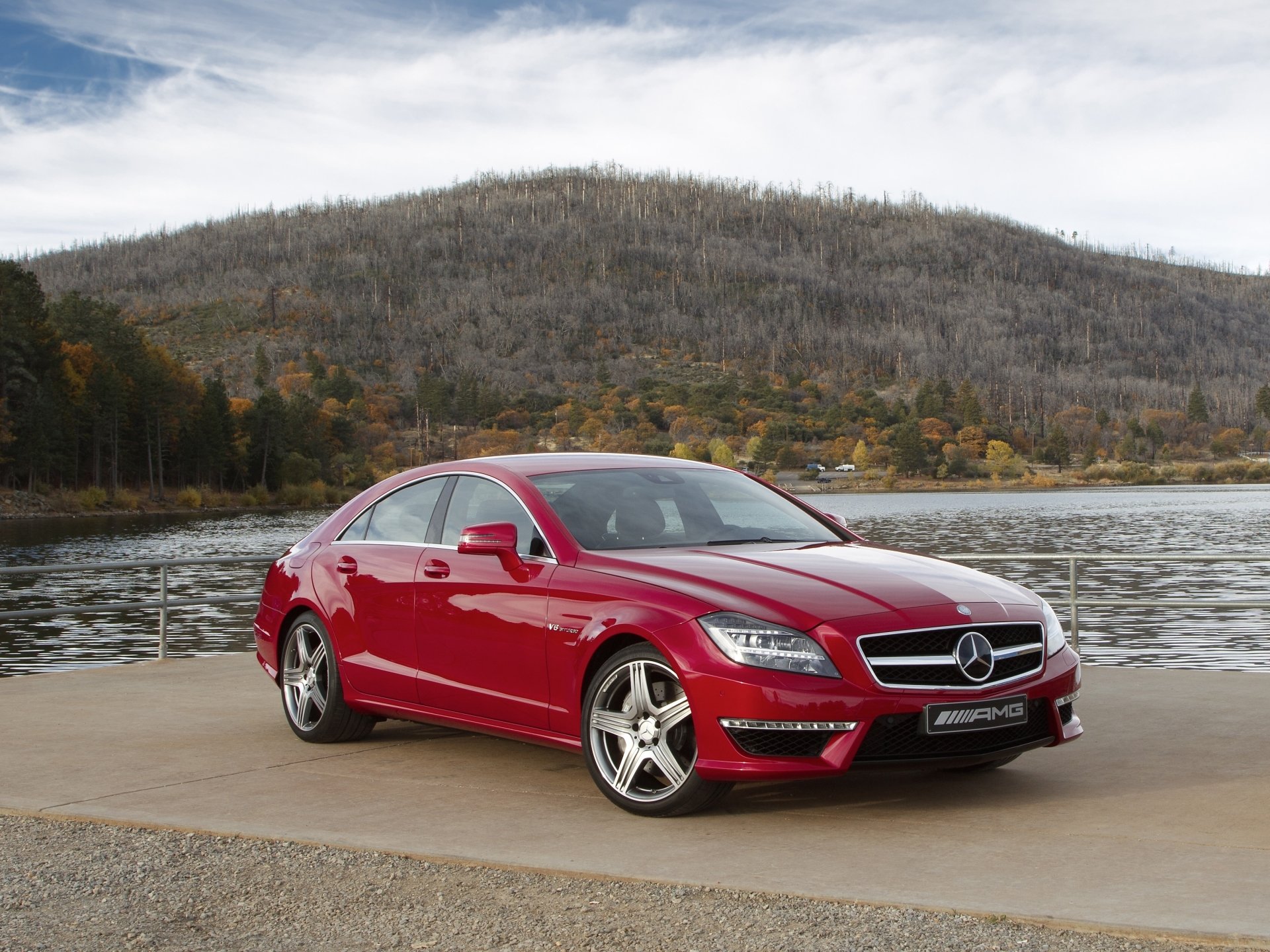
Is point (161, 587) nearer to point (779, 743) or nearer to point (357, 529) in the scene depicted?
point (357, 529)

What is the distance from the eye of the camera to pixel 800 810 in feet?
19.8

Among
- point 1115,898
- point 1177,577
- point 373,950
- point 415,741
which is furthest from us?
point 1177,577

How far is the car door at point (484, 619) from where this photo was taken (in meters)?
6.32

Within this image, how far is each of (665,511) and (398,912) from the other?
2654 mm

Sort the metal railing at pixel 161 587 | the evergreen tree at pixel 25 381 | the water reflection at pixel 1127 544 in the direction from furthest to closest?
the evergreen tree at pixel 25 381 < the water reflection at pixel 1127 544 < the metal railing at pixel 161 587

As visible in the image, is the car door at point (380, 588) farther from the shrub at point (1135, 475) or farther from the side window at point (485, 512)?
the shrub at point (1135, 475)

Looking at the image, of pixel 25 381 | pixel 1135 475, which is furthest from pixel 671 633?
pixel 1135 475

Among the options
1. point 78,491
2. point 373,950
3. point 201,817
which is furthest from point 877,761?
point 78,491

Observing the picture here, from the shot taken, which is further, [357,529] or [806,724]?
[357,529]

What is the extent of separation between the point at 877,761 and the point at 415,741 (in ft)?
10.7

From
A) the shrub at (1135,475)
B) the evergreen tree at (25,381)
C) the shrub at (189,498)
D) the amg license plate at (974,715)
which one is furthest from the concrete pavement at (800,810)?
the shrub at (1135,475)

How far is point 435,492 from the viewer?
290 inches

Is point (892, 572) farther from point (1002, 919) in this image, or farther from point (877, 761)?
point (1002, 919)

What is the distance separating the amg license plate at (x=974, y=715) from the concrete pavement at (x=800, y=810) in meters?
0.40
